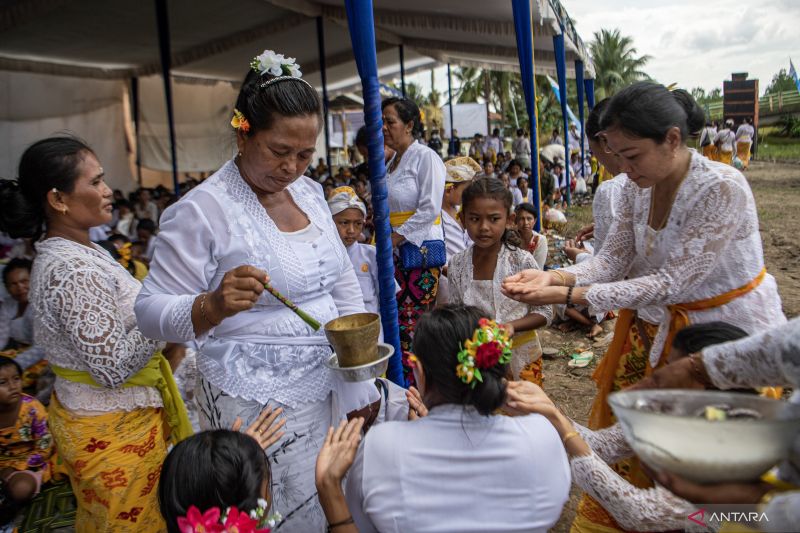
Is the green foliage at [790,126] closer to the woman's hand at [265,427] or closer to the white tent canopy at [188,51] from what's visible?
the white tent canopy at [188,51]

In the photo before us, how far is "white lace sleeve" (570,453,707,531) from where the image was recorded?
1.72 meters

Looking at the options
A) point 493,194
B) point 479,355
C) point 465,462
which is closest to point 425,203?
point 493,194

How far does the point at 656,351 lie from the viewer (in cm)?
221

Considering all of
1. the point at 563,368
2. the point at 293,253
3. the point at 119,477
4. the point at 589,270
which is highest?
the point at 293,253

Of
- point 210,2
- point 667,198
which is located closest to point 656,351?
point 667,198

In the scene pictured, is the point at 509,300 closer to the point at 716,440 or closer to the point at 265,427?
the point at 265,427

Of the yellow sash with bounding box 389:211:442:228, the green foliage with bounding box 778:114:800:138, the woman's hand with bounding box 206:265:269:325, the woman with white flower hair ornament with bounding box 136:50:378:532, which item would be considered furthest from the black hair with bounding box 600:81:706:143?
the green foliage with bounding box 778:114:800:138

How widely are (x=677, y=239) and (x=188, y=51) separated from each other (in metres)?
11.5

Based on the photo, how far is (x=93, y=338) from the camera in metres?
1.87

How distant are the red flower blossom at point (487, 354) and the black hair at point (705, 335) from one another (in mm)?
748

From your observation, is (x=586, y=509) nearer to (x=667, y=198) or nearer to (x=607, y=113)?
(x=667, y=198)

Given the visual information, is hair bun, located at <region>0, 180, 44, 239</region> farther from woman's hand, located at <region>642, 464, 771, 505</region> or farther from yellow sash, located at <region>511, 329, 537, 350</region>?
yellow sash, located at <region>511, 329, 537, 350</region>

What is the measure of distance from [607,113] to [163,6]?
23.3 ft

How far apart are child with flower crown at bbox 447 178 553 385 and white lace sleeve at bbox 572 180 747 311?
1009 mm
